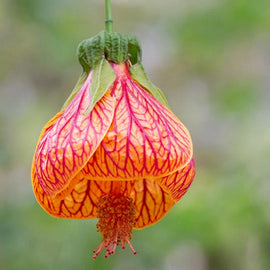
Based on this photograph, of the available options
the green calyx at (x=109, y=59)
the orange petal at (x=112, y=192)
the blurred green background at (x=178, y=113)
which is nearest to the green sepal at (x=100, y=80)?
the green calyx at (x=109, y=59)

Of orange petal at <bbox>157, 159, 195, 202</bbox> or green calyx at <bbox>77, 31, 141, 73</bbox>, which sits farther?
green calyx at <bbox>77, 31, 141, 73</bbox>

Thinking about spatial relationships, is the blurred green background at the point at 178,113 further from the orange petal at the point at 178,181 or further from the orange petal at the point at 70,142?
the orange petal at the point at 70,142

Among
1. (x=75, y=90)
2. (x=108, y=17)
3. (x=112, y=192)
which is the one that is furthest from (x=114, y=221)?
(x=108, y=17)

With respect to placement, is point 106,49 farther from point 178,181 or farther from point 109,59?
point 178,181

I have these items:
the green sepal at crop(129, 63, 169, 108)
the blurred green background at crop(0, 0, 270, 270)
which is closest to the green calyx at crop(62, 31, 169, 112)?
the green sepal at crop(129, 63, 169, 108)

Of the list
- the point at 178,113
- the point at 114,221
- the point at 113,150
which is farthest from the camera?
the point at 178,113

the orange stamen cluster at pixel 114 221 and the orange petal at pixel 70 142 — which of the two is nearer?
the orange petal at pixel 70 142

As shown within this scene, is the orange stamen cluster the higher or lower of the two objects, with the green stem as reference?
lower

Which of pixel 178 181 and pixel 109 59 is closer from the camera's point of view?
pixel 178 181

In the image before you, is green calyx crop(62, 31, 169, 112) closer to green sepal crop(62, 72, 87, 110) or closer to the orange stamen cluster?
green sepal crop(62, 72, 87, 110)
